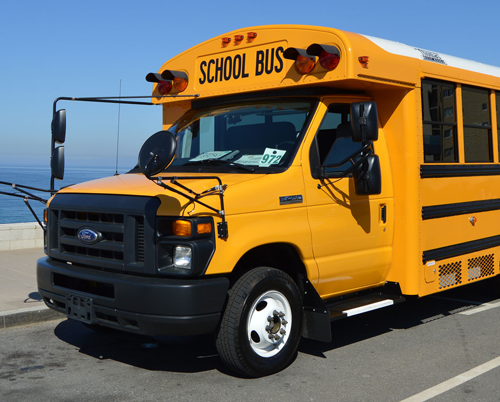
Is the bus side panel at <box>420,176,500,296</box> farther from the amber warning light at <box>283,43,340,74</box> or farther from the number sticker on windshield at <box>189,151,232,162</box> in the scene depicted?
the number sticker on windshield at <box>189,151,232,162</box>

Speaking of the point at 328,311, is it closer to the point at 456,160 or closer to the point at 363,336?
the point at 363,336

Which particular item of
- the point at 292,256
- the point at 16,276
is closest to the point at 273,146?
the point at 292,256

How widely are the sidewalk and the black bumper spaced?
2.20 m

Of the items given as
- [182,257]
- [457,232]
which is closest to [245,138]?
[182,257]

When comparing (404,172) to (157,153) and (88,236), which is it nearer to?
(157,153)

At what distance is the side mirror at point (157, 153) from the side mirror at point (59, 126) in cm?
122

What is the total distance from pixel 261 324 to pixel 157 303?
3.08ft

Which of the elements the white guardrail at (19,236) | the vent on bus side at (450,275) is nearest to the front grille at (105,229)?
the vent on bus side at (450,275)

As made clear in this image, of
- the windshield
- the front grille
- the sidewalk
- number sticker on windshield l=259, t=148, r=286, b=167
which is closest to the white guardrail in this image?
the sidewalk

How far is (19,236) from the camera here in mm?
11523

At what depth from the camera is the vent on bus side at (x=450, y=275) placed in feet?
20.8

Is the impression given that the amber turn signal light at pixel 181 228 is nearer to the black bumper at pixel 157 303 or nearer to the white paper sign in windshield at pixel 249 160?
the black bumper at pixel 157 303

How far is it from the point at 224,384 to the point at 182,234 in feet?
4.24

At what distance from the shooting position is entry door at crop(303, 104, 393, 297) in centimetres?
523
